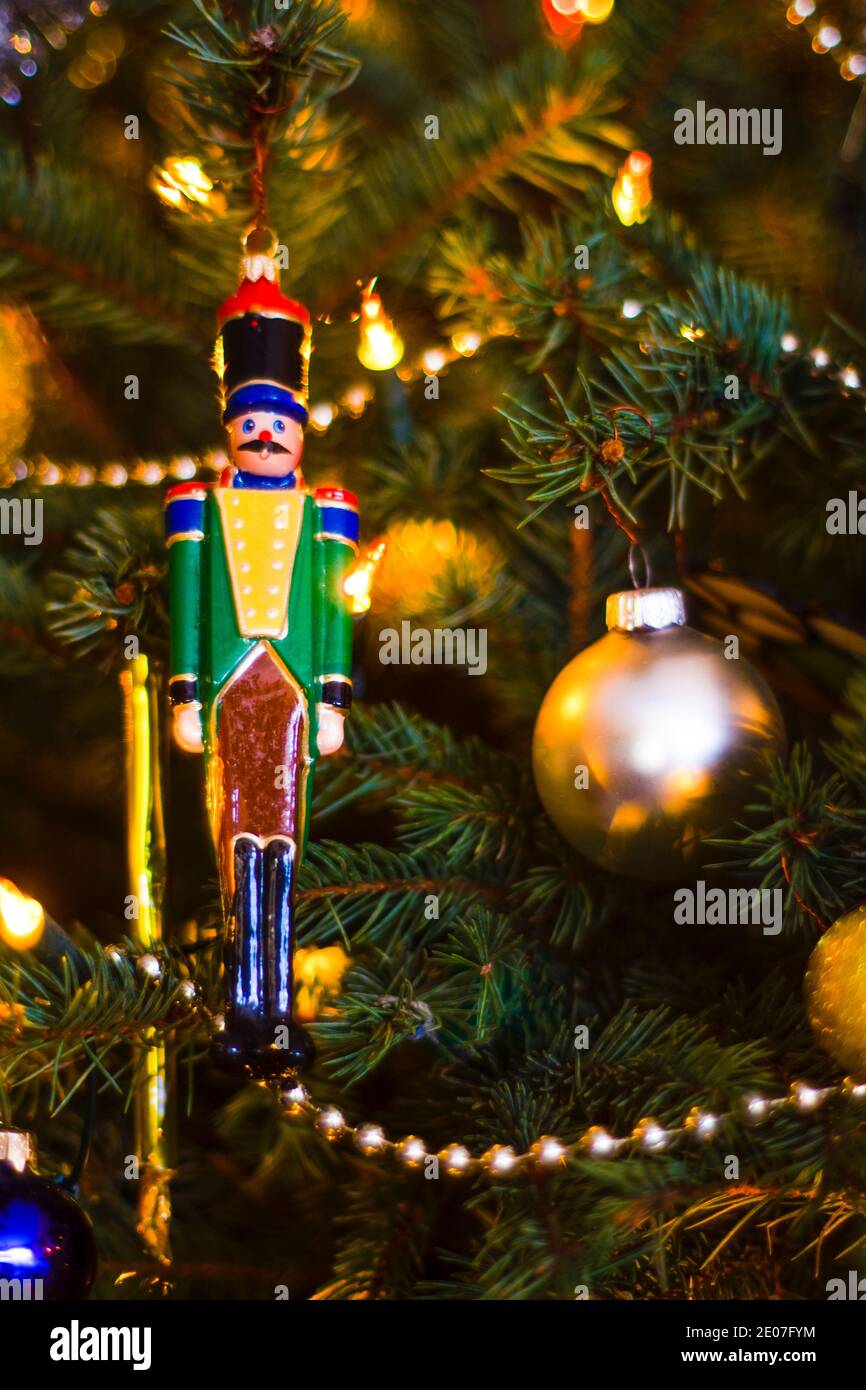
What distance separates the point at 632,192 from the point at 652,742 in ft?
1.08

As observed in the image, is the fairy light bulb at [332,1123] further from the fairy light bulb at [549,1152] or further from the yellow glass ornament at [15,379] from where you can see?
the yellow glass ornament at [15,379]

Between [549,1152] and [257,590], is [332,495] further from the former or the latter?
[549,1152]

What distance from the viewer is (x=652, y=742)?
0.56 meters

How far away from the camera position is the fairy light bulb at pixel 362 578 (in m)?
0.63

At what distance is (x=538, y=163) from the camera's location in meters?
0.65

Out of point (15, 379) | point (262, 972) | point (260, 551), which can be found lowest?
point (262, 972)

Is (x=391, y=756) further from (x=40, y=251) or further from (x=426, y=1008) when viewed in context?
(x=40, y=251)

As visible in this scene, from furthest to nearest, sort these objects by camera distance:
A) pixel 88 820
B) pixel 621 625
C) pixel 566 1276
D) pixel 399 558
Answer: pixel 88 820 < pixel 399 558 < pixel 621 625 < pixel 566 1276

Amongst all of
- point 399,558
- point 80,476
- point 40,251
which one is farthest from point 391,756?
point 40,251

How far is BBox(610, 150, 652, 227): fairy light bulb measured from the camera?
0.64 m

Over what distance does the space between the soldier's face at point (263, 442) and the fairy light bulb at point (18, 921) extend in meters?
0.25

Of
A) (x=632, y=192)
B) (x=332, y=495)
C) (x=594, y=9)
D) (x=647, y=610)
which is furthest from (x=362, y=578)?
(x=594, y=9)

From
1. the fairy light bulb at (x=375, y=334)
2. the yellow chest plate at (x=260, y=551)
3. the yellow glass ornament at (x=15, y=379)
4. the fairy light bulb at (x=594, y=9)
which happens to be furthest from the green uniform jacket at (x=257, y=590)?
the fairy light bulb at (x=594, y=9)

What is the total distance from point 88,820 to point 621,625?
0.46 m
